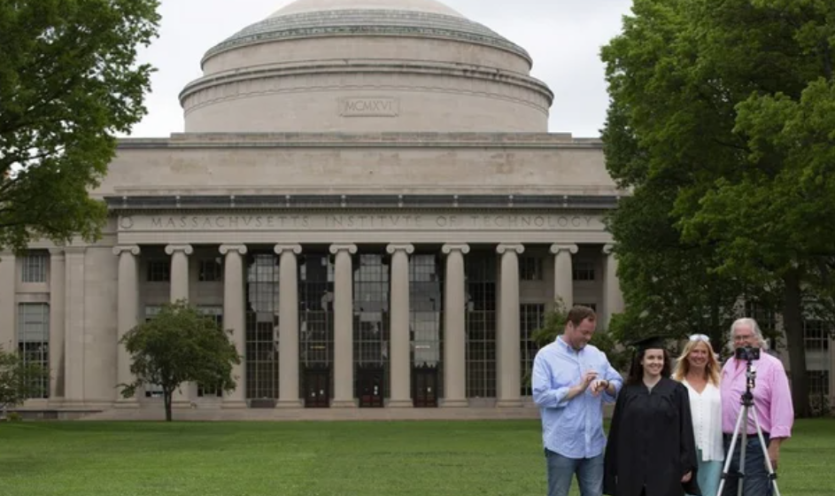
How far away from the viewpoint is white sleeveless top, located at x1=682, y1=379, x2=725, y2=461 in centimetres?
1928

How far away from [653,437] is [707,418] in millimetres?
1550

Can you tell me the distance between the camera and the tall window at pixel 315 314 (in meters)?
103

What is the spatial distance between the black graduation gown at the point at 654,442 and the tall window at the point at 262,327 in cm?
8417

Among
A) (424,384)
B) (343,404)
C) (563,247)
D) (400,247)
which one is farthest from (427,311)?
(563,247)

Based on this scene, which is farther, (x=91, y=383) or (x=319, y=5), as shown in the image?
(x=319, y=5)

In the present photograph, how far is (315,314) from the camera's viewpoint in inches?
4070

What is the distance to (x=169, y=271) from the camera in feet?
342

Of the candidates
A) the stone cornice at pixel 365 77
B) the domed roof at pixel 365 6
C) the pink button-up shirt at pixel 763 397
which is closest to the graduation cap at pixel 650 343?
the pink button-up shirt at pixel 763 397

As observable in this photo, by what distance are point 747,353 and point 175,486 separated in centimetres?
1510

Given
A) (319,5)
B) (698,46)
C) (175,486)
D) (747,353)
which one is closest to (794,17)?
(698,46)

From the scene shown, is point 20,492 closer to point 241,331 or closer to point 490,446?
point 490,446

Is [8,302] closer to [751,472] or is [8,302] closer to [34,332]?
[34,332]

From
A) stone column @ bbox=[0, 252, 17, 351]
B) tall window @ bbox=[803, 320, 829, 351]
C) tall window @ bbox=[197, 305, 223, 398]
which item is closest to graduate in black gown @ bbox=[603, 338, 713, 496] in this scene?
tall window @ bbox=[197, 305, 223, 398]

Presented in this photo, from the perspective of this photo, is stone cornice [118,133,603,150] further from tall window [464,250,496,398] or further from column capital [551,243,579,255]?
column capital [551,243,579,255]
